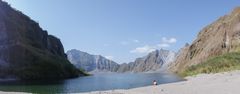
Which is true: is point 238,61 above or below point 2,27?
below

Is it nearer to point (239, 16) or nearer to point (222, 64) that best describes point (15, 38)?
point (239, 16)

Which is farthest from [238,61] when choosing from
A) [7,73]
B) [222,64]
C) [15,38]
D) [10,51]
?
[15,38]

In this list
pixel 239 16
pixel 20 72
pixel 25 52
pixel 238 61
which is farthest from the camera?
pixel 25 52

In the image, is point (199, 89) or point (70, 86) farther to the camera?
point (70, 86)

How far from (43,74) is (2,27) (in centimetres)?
3672

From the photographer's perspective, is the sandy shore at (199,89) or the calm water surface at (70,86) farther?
the calm water surface at (70,86)

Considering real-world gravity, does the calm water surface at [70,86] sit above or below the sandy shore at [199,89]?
above

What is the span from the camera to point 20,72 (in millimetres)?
177000

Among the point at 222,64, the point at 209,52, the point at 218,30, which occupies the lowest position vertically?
the point at 222,64

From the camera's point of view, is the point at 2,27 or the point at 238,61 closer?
the point at 238,61

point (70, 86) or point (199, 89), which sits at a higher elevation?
point (70, 86)

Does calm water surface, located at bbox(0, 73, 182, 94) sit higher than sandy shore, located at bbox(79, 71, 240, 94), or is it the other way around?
calm water surface, located at bbox(0, 73, 182, 94)

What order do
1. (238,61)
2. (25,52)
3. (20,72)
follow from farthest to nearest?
(25,52) < (20,72) < (238,61)

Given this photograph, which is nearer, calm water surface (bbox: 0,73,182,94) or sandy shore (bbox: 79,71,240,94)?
sandy shore (bbox: 79,71,240,94)
